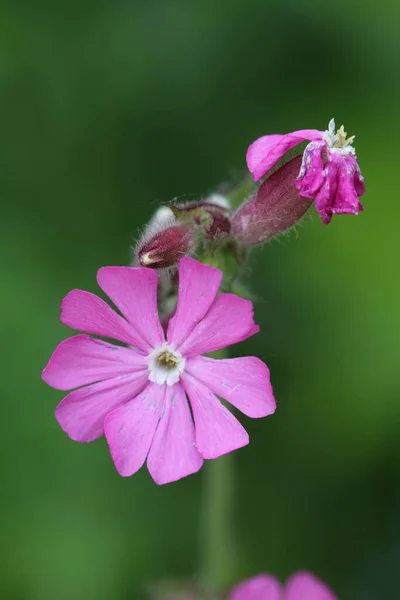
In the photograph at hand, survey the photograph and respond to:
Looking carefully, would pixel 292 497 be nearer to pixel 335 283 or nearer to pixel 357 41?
pixel 335 283

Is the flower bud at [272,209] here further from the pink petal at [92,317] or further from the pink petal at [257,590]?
the pink petal at [257,590]

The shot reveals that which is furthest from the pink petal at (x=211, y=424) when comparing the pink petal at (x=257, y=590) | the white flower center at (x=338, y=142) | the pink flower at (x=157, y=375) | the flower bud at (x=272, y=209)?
the pink petal at (x=257, y=590)

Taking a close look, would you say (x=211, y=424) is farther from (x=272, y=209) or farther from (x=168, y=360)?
(x=272, y=209)

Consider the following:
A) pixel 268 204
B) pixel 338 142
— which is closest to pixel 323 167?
pixel 338 142

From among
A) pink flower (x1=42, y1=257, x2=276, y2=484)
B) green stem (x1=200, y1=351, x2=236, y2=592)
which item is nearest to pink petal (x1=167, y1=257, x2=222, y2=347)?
pink flower (x1=42, y1=257, x2=276, y2=484)

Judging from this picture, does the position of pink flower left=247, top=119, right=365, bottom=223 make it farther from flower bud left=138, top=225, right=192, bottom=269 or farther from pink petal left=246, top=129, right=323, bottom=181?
flower bud left=138, top=225, right=192, bottom=269
